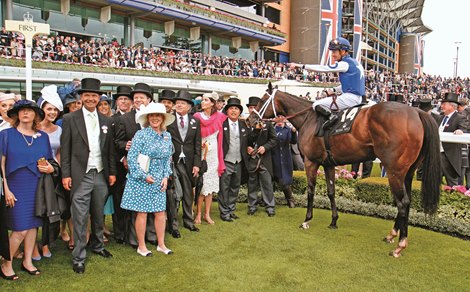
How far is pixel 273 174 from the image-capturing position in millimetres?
7570

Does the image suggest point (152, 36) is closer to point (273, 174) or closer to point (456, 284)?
point (273, 174)

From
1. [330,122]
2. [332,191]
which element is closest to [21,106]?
[330,122]

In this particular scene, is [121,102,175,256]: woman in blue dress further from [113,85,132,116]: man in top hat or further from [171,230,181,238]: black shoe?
[113,85,132,116]: man in top hat

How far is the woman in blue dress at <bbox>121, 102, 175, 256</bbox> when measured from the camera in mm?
4723

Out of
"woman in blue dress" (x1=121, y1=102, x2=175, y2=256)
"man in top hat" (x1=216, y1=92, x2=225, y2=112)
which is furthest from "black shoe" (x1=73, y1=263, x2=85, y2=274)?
"man in top hat" (x1=216, y1=92, x2=225, y2=112)

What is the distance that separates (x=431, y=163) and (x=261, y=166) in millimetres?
2907

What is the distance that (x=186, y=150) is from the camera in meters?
5.92

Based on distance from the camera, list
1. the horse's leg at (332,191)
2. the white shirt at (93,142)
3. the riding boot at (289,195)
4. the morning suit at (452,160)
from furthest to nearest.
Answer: the morning suit at (452,160)
the riding boot at (289,195)
the horse's leg at (332,191)
the white shirt at (93,142)

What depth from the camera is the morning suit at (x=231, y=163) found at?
6711 millimetres

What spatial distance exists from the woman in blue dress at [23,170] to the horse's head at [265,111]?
352 centimetres

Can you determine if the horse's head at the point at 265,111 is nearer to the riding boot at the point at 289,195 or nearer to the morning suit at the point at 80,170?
the riding boot at the point at 289,195

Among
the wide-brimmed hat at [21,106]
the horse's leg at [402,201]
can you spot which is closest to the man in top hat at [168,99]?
the wide-brimmed hat at [21,106]

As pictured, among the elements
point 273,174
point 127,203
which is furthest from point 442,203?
point 127,203

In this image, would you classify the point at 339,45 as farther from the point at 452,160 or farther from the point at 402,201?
the point at 452,160
